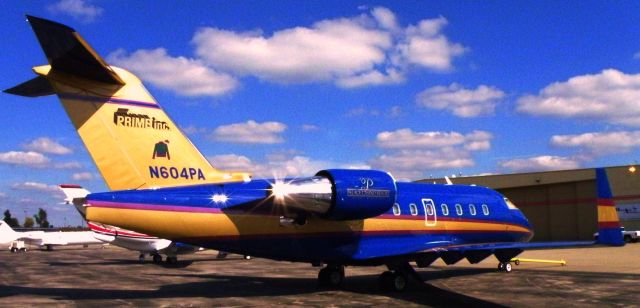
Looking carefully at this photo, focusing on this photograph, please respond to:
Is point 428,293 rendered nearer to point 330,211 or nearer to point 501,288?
point 501,288

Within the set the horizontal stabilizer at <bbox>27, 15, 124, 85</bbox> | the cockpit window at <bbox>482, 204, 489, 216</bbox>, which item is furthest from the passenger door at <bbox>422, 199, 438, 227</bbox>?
the horizontal stabilizer at <bbox>27, 15, 124, 85</bbox>

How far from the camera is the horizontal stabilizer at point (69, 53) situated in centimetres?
952

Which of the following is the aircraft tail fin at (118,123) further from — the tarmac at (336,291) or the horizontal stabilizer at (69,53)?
the tarmac at (336,291)

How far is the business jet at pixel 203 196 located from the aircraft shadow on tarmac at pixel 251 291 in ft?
3.22

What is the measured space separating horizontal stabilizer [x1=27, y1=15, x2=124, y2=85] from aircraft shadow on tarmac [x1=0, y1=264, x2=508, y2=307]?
5766mm

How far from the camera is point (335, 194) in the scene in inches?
505

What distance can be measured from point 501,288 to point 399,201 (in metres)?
3.70

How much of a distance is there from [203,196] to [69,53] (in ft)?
13.4

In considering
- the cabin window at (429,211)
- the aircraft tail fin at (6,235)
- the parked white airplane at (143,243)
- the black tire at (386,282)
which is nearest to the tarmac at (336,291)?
the black tire at (386,282)

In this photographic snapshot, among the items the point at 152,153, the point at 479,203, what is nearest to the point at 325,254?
the point at 152,153

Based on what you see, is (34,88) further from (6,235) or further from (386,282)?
(6,235)

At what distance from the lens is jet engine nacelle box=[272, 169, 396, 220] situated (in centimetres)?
1280

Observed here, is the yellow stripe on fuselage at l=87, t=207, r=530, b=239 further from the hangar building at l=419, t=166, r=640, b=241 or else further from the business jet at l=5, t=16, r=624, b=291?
the hangar building at l=419, t=166, r=640, b=241

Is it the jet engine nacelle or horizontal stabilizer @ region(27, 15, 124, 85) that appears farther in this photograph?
the jet engine nacelle
